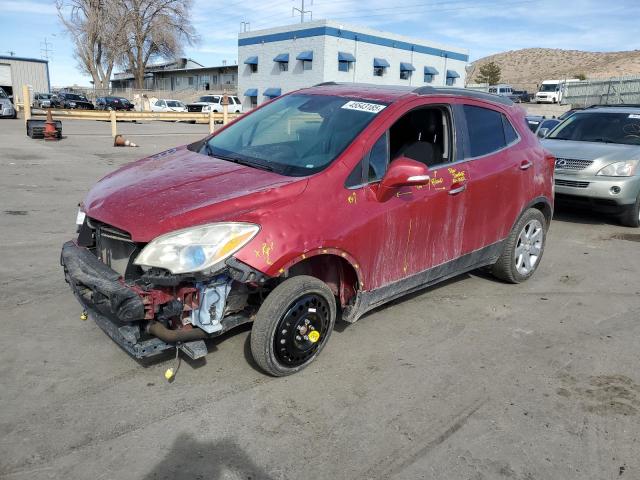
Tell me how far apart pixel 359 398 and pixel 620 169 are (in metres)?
6.43

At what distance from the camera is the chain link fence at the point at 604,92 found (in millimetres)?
33300

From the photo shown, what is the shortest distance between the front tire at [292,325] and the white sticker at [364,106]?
1389 mm

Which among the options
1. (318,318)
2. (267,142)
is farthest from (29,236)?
(318,318)

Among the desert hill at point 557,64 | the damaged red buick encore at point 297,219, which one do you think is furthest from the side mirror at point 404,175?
the desert hill at point 557,64

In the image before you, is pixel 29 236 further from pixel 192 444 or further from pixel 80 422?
pixel 192 444

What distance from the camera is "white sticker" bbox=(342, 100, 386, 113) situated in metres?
3.91

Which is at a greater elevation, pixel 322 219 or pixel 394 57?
pixel 394 57

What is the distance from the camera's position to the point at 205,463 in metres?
2.66

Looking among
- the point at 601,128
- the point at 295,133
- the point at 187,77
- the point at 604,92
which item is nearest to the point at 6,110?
the point at 601,128

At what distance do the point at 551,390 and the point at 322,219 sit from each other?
6.10 ft

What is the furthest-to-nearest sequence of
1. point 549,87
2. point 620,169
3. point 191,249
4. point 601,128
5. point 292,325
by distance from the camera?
point 549,87, point 601,128, point 620,169, point 292,325, point 191,249

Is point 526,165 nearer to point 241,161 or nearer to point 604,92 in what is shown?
point 241,161

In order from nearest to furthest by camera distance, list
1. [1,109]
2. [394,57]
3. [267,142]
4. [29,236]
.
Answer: [267,142] < [29,236] < [1,109] < [394,57]

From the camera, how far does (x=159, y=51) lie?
6134 cm
